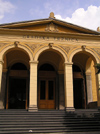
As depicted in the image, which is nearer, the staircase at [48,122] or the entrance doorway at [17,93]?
the staircase at [48,122]

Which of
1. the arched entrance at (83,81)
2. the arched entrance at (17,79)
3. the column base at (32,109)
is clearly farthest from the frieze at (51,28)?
the column base at (32,109)

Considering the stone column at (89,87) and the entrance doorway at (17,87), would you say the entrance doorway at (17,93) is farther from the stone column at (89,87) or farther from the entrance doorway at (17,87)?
the stone column at (89,87)

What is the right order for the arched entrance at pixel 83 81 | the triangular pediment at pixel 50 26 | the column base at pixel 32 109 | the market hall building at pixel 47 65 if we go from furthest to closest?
1. the arched entrance at pixel 83 81
2. the triangular pediment at pixel 50 26
3. the market hall building at pixel 47 65
4. the column base at pixel 32 109

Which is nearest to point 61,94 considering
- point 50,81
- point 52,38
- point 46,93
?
point 46,93

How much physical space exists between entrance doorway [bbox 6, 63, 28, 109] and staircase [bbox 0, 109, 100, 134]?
17.8ft

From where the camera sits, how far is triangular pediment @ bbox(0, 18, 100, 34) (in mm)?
15500

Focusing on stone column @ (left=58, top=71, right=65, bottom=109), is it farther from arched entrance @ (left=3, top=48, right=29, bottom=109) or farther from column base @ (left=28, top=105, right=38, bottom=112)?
column base @ (left=28, top=105, right=38, bottom=112)

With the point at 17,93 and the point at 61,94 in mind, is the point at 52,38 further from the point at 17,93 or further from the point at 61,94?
the point at 17,93

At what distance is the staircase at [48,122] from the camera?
1077 centimetres

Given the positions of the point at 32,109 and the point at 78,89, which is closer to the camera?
the point at 32,109

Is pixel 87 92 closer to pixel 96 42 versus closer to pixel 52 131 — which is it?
pixel 96 42

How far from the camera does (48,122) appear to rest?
11.6 metres

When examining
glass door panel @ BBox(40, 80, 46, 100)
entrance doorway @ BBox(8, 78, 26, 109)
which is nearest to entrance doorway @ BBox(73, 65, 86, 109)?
glass door panel @ BBox(40, 80, 46, 100)

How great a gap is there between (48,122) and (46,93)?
7074 mm
